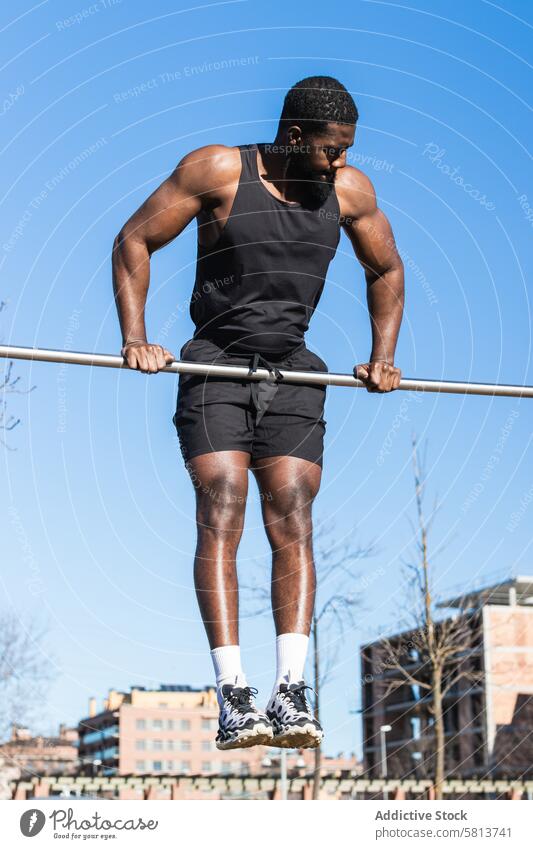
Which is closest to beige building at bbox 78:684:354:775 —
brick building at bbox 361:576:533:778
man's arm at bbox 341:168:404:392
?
brick building at bbox 361:576:533:778

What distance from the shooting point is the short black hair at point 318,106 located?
5.01 meters

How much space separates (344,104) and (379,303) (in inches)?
43.0

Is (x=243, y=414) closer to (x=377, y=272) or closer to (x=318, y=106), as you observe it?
(x=377, y=272)

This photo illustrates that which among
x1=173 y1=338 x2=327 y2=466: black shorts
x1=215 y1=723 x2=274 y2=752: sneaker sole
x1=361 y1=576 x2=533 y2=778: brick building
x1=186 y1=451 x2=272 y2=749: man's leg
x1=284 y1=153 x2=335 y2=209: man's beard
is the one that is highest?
x1=361 y1=576 x2=533 y2=778: brick building

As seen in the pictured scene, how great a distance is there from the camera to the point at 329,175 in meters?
5.13

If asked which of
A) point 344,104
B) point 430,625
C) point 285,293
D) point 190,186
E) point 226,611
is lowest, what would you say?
point 226,611

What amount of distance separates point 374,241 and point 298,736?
2444 mm

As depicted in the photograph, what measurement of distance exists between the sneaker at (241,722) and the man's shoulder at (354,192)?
2.32 m

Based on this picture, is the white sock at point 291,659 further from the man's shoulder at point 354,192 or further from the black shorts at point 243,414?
the man's shoulder at point 354,192

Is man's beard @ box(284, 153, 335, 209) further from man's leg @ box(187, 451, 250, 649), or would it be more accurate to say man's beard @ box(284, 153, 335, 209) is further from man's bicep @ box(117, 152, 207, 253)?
man's leg @ box(187, 451, 250, 649)

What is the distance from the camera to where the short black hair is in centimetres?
501

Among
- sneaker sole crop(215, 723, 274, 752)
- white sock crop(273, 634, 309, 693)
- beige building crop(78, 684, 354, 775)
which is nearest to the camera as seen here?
sneaker sole crop(215, 723, 274, 752)
